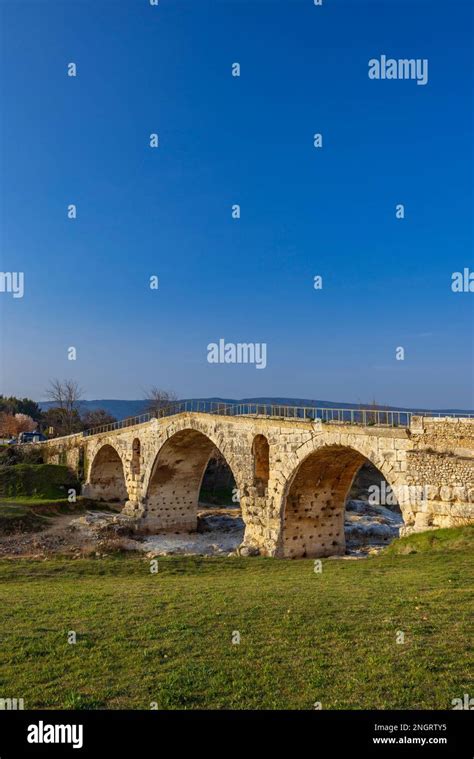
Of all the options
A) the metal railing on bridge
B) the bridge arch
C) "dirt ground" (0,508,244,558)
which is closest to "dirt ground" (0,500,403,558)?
"dirt ground" (0,508,244,558)

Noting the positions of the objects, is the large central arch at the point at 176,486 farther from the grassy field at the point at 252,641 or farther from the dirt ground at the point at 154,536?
the grassy field at the point at 252,641

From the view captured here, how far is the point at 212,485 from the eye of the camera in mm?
57906

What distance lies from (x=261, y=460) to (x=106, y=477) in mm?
30439

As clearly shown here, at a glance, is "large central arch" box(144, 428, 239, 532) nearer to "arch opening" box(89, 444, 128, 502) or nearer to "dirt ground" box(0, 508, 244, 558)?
"dirt ground" box(0, 508, 244, 558)

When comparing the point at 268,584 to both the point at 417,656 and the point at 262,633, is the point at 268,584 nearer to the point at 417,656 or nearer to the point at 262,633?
the point at 262,633

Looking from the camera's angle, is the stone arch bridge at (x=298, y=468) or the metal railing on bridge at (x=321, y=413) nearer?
the stone arch bridge at (x=298, y=468)

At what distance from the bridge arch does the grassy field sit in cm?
3717

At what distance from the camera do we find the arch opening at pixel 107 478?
52.1 meters

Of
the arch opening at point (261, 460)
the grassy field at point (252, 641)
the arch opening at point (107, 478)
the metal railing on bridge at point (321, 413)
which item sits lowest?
the arch opening at point (107, 478)

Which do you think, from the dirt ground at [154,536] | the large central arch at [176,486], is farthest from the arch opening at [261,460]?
the large central arch at [176,486]

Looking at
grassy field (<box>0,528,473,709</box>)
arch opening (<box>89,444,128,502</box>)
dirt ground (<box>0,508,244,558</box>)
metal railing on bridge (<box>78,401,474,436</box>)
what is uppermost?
metal railing on bridge (<box>78,401,474,436</box>)

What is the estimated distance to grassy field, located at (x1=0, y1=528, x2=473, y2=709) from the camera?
6.85m

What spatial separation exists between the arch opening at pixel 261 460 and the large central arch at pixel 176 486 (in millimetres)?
12185
